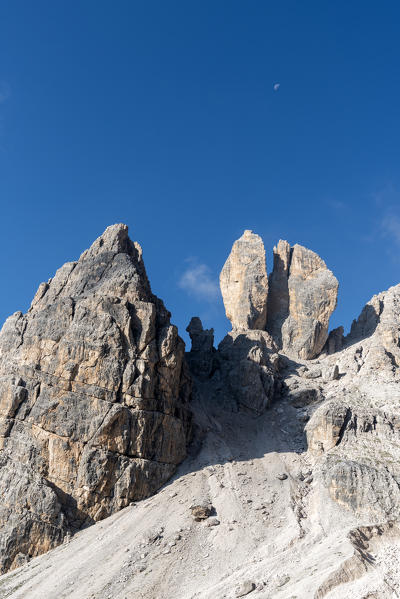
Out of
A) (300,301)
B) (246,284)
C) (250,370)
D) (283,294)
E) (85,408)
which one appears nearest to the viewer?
(85,408)

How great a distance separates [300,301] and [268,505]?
176 ft

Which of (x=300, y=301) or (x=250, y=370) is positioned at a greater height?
(x=300, y=301)

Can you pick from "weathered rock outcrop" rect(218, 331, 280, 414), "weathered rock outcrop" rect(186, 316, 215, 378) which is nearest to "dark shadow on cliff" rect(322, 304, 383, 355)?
"weathered rock outcrop" rect(218, 331, 280, 414)

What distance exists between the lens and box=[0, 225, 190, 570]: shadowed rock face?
64.2m

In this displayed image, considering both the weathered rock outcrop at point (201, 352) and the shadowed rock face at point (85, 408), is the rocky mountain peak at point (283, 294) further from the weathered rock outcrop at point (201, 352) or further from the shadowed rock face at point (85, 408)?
the shadowed rock face at point (85, 408)

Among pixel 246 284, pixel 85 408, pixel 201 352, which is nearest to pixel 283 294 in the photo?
pixel 246 284

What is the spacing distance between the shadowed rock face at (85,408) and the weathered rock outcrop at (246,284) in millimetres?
27919

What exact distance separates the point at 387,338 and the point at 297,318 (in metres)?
20.9

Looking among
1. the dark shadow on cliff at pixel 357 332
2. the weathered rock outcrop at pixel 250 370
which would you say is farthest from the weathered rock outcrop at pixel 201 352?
the dark shadow on cliff at pixel 357 332

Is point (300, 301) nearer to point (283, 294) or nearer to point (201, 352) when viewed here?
point (283, 294)

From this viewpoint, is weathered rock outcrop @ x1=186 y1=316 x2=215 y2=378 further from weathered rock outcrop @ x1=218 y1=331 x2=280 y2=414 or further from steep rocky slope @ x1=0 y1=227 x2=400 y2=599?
steep rocky slope @ x1=0 y1=227 x2=400 y2=599

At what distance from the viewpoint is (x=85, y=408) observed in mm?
70812

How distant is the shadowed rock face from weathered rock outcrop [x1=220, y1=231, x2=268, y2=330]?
91.6 ft

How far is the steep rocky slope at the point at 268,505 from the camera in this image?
167 ft
